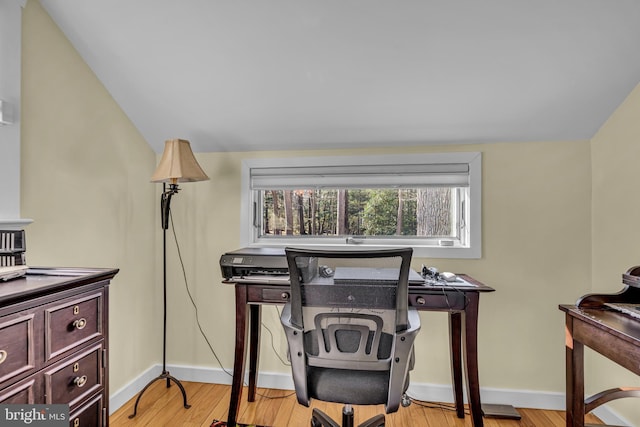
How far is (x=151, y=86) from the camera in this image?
75.3 inches

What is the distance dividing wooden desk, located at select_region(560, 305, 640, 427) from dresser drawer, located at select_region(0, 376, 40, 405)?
1882 millimetres

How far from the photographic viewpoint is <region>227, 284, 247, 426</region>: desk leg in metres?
1.80

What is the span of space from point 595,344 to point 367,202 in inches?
57.1

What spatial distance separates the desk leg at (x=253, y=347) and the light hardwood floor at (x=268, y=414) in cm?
9

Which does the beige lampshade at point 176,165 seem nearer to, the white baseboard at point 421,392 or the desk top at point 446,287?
the desk top at point 446,287

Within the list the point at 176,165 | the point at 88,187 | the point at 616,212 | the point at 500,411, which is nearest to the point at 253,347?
the point at 176,165

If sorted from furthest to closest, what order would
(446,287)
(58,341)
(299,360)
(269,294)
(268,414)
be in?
(268,414) < (269,294) < (446,287) < (299,360) < (58,341)

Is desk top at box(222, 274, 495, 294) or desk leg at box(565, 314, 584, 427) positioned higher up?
desk top at box(222, 274, 495, 294)

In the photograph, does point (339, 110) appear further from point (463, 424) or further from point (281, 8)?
point (463, 424)

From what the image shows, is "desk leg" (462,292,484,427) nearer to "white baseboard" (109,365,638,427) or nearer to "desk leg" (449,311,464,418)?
"desk leg" (449,311,464,418)

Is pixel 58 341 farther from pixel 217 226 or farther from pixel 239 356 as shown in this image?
pixel 217 226

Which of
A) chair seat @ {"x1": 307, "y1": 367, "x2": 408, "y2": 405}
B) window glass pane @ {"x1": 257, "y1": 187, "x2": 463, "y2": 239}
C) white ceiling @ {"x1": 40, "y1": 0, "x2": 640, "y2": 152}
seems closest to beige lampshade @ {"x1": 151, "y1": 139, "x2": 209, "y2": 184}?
white ceiling @ {"x1": 40, "y1": 0, "x2": 640, "y2": 152}

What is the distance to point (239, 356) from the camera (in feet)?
5.97

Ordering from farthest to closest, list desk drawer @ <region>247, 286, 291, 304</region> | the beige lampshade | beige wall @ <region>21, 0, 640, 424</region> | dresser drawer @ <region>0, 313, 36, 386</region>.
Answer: the beige lampshade, desk drawer @ <region>247, 286, 291, 304</region>, beige wall @ <region>21, 0, 640, 424</region>, dresser drawer @ <region>0, 313, 36, 386</region>
